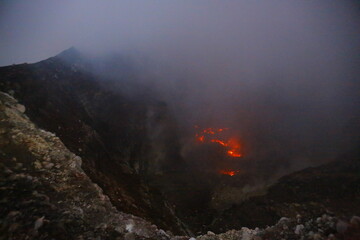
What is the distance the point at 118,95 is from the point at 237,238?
22.7m

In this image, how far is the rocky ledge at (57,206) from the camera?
476 cm

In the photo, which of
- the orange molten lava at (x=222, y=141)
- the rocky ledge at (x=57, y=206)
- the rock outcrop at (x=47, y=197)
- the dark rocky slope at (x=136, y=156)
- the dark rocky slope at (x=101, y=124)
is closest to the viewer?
the rocky ledge at (x=57, y=206)

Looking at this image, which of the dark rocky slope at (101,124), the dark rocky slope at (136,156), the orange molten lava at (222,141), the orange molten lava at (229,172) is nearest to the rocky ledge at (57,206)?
the dark rocky slope at (101,124)

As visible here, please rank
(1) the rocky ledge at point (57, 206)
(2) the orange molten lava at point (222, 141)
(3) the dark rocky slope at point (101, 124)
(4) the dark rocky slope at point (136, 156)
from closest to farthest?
1. (1) the rocky ledge at point (57, 206)
2. (3) the dark rocky slope at point (101, 124)
3. (4) the dark rocky slope at point (136, 156)
4. (2) the orange molten lava at point (222, 141)

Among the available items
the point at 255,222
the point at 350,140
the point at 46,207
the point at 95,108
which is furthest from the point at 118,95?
the point at 350,140

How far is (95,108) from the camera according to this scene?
2234cm

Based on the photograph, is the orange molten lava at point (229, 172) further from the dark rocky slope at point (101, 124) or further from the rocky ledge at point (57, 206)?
the rocky ledge at point (57, 206)

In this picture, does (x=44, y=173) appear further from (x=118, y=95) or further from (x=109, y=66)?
(x=109, y=66)

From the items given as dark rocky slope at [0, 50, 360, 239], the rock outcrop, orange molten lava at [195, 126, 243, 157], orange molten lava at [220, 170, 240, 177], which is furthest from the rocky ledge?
orange molten lava at [195, 126, 243, 157]

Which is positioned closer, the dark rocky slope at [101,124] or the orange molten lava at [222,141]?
the dark rocky slope at [101,124]

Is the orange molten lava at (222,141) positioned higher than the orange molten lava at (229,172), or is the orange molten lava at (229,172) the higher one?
the orange molten lava at (222,141)

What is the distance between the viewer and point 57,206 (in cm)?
605

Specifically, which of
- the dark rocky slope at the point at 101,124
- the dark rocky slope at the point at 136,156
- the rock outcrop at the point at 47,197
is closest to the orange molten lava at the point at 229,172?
the dark rocky slope at the point at 136,156

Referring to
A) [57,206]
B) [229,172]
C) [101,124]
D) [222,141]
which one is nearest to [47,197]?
[57,206]
